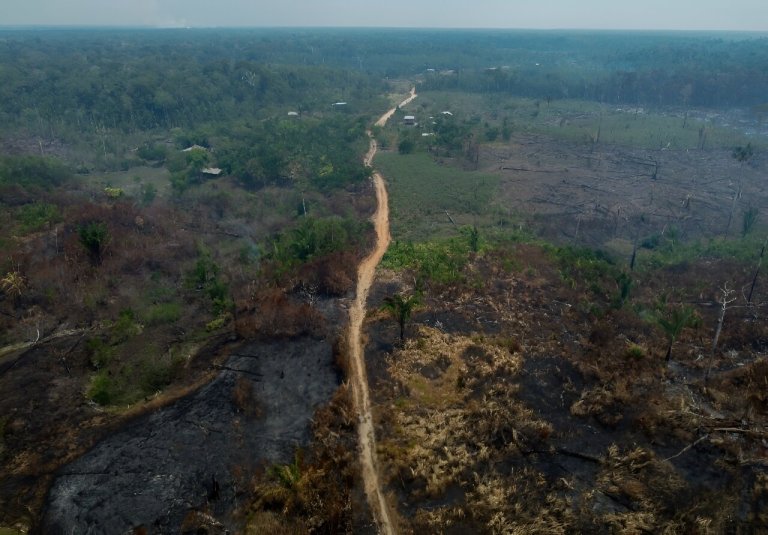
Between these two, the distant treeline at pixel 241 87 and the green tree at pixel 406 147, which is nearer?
the green tree at pixel 406 147

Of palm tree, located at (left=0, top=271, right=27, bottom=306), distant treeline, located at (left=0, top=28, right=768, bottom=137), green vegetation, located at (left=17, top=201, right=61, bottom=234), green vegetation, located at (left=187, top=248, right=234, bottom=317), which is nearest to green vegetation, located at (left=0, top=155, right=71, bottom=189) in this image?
green vegetation, located at (left=17, top=201, right=61, bottom=234)

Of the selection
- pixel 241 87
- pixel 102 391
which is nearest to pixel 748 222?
pixel 102 391

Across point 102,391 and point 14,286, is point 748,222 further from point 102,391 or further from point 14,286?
point 14,286

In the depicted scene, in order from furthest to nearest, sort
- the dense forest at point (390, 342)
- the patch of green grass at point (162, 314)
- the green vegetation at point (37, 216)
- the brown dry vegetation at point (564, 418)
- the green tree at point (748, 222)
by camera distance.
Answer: the green tree at point (748, 222)
the green vegetation at point (37, 216)
the patch of green grass at point (162, 314)
the dense forest at point (390, 342)
the brown dry vegetation at point (564, 418)

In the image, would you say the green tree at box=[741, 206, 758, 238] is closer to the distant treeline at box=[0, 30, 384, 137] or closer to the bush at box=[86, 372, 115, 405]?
the bush at box=[86, 372, 115, 405]

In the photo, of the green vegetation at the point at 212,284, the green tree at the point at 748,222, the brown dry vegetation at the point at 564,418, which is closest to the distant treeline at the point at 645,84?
the green tree at the point at 748,222

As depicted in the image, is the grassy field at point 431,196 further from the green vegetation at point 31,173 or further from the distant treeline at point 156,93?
the distant treeline at point 156,93
